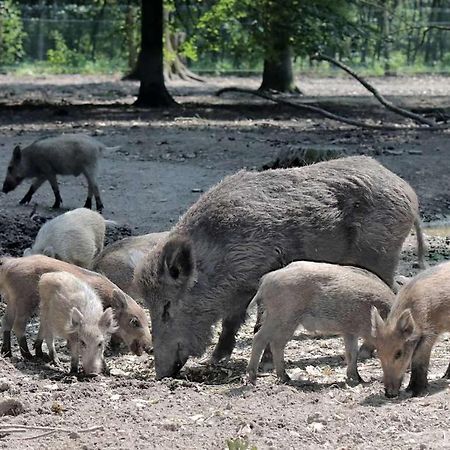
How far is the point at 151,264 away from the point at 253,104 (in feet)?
59.1

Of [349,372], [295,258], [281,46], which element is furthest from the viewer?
[281,46]

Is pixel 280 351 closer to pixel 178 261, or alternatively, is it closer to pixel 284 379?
pixel 284 379

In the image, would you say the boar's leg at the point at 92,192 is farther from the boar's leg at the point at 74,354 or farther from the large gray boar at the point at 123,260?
the boar's leg at the point at 74,354

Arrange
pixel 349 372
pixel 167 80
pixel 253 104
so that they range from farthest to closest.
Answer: pixel 167 80 < pixel 253 104 < pixel 349 372

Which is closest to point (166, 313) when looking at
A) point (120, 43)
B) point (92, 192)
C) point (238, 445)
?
point (238, 445)

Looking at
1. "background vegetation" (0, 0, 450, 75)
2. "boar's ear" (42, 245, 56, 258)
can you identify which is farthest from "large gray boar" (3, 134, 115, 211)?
"background vegetation" (0, 0, 450, 75)

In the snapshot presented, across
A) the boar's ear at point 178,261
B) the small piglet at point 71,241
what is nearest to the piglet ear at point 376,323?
the boar's ear at point 178,261

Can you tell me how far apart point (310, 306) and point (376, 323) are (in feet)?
1.74

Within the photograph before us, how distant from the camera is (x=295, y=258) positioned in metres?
6.97

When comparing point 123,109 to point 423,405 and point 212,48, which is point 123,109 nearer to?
point 212,48

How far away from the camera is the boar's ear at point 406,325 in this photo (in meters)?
5.80

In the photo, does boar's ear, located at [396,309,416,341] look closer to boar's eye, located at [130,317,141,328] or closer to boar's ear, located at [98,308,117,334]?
boar's ear, located at [98,308,117,334]

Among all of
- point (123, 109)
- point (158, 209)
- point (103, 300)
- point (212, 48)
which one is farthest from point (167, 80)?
point (103, 300)

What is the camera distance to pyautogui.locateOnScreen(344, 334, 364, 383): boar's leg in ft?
21.0
